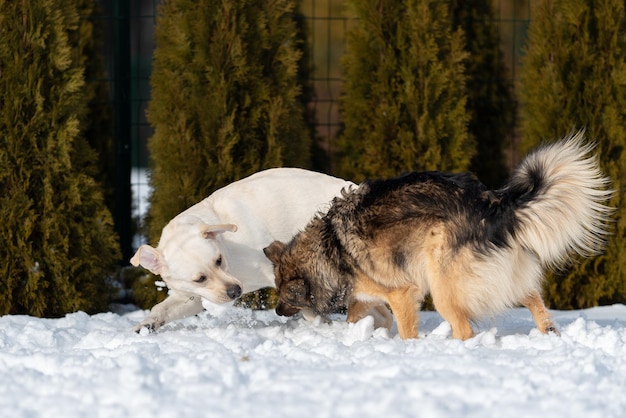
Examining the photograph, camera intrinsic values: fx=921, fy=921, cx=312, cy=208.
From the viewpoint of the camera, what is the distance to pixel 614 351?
17.7 feet

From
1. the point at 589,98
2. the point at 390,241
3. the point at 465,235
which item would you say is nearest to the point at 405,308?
the point at 390,241

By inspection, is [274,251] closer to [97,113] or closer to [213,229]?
[213,229]

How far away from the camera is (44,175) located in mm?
8195

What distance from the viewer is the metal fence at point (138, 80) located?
9422mm

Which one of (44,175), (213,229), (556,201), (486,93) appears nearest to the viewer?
(556,201)

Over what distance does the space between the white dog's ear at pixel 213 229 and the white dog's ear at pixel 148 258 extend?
35 centimetres

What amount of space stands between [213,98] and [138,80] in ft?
6.40

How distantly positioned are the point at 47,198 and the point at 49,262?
569 mm

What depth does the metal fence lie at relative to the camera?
9422 millimetres

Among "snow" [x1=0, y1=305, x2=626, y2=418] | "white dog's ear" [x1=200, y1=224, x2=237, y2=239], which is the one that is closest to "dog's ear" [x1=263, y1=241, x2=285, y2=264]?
"white dog's ear" [x1=200, y1=224, x2=237, y2=239]

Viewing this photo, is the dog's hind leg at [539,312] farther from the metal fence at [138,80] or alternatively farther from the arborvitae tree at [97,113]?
the arborvitae tree at [97,113]

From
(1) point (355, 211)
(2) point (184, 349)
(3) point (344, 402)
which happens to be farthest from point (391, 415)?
(1) point (355, 211)

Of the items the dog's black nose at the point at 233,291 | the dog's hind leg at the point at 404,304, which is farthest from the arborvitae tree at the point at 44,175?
the dog's hind leg at the point at 404,304

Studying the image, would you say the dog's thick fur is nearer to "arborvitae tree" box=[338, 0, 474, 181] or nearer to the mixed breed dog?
the mixed breed dog
